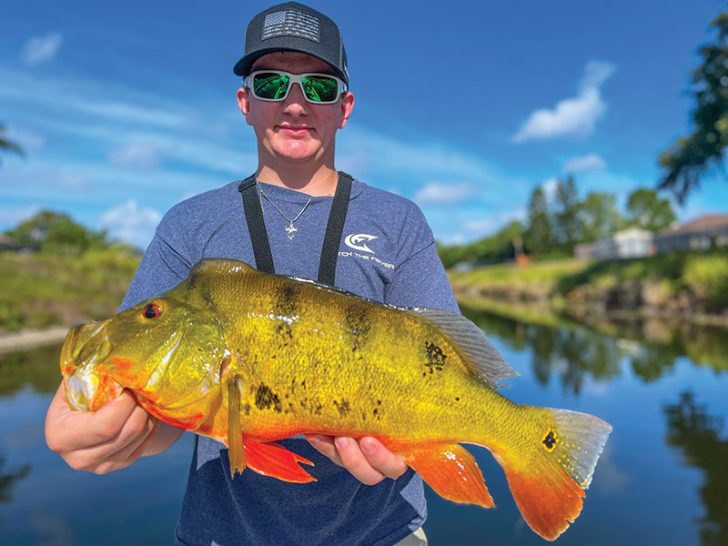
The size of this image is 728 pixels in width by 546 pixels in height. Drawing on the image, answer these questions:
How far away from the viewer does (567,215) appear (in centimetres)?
10406

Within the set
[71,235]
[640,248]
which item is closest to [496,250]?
[640,248]

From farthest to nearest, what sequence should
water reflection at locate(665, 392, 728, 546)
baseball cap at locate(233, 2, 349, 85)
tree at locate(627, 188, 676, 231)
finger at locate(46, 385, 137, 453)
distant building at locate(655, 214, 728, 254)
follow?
1. tree at locate(627, 188, 676, 231)
2. distant building at locate(655, 214, 728, 254)
3. water reflection at locate(665, 392, 728, 546)
4. baseball cap at locate(233, 2, 349, 85)
5. finger at locate(46, 385, 137, 453)

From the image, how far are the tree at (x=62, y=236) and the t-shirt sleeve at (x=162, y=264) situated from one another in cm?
4429

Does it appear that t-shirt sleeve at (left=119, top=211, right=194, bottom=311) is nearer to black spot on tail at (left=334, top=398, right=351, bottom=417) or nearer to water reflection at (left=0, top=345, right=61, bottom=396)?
black spot on tail at (left=334, top=398, right=351, bottom=417)

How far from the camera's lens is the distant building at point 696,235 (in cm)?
4946

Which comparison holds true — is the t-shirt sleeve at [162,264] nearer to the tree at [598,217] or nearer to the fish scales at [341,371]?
the fish scales at [341,371]

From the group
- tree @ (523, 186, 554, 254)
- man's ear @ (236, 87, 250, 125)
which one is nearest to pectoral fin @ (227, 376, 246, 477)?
man's ear @ (236, 87, 250, 125)

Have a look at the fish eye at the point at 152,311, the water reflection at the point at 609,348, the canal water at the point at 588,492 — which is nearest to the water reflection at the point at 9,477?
the canal water at the point at 588,492

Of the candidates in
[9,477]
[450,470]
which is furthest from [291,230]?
[9,477]

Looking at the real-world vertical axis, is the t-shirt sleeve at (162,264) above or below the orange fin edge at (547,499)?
above

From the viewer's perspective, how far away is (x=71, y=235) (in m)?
56.0

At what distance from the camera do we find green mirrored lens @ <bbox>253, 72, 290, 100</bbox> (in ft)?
8.53

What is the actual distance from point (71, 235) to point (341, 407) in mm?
62375

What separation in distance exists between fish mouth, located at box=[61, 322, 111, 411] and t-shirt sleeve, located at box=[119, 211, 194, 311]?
1.34 ft
